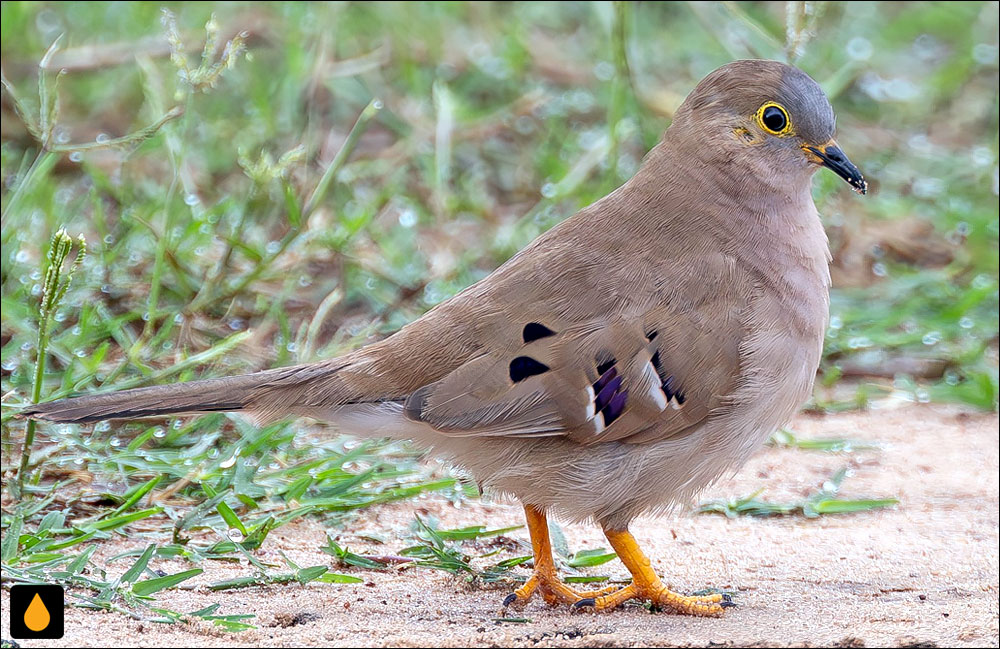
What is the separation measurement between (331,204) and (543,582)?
3.47 m

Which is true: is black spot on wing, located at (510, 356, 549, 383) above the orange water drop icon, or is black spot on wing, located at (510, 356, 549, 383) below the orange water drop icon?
above

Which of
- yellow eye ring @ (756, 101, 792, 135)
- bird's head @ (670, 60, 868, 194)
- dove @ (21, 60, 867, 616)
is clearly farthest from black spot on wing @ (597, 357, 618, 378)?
yellow eye ring @ (756, 101, 792, 135)

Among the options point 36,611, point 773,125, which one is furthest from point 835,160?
point 36,611

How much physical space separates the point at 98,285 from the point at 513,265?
6.85ft

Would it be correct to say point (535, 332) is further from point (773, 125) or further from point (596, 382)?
point (773, 125)

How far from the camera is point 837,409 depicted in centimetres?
528

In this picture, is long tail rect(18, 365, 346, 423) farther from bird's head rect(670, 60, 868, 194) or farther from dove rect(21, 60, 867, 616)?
bird's head rect(670, 60, 868, 194)

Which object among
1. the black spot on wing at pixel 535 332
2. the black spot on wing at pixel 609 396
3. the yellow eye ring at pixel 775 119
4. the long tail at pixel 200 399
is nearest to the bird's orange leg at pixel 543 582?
the black spot on wing at pixel 609 396

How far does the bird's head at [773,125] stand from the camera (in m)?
3.83

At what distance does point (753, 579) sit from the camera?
145 inches

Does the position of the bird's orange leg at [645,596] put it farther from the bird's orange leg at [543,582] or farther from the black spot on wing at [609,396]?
the black spot on wing at [609,396]

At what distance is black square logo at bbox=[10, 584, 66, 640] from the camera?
9.52ft

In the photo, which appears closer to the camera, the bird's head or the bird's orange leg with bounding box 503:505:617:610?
the bird's orange leg with bounding box 503:505:617:610

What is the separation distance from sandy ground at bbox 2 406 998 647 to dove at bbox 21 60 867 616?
22 cm
